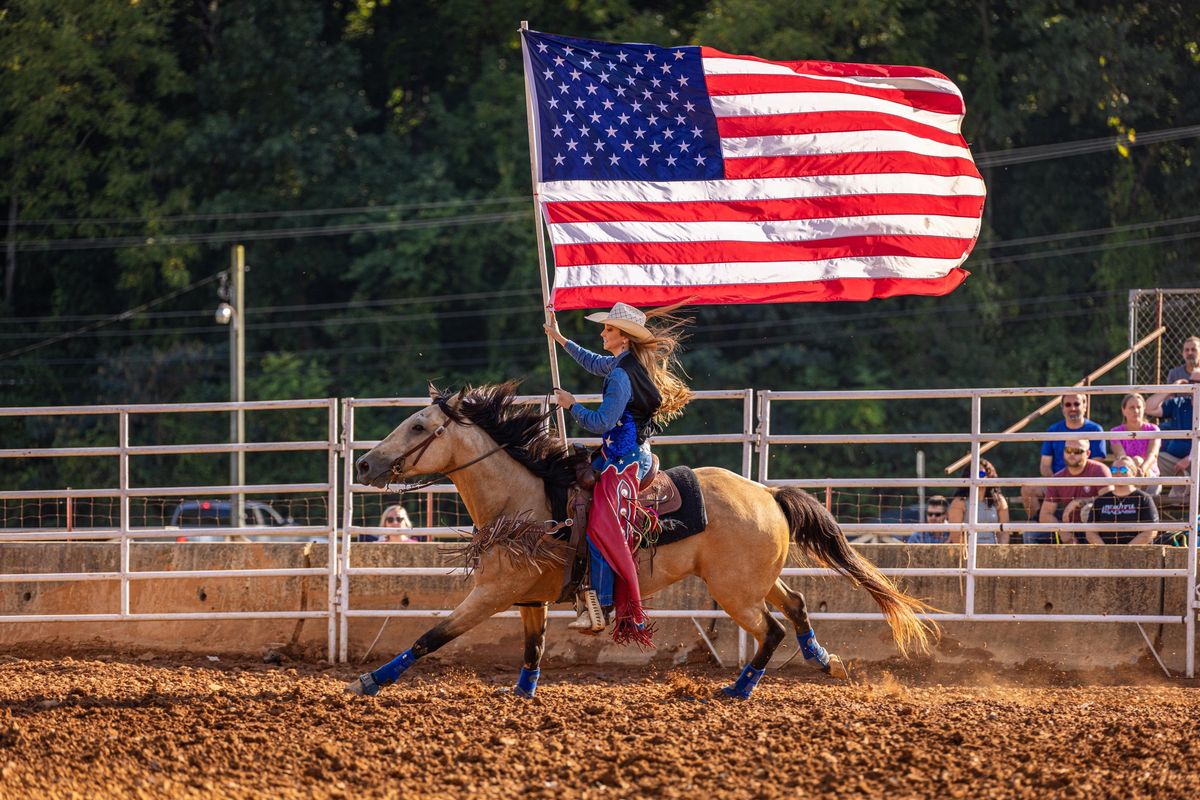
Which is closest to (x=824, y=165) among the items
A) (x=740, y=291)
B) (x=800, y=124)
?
(x=800, y=124)

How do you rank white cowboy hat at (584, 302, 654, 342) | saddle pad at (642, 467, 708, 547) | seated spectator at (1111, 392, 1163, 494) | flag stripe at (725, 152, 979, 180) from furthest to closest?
seated spectator at (1111, 392, 1163, 494) < flag stripe at (725, 152, 979, 180) < saddle pad at (642, 467, 708, 547) < white cowboy hat at (584, 302, 654, 342)

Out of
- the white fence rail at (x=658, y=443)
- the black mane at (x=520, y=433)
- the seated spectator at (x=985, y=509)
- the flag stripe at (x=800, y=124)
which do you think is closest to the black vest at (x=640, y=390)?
the black mane at (x=520, y=433)

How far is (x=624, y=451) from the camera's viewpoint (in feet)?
26.5

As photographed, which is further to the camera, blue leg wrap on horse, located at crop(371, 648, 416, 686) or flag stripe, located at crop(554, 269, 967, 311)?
flag stripe, located at crop(554, 269, 967, 311)

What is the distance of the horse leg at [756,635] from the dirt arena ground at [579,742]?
177 millimetres

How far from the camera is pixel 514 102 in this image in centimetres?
3092

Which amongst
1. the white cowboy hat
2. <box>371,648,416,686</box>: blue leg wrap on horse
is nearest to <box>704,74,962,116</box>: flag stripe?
the white cowboy hat

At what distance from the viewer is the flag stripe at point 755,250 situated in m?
8.59

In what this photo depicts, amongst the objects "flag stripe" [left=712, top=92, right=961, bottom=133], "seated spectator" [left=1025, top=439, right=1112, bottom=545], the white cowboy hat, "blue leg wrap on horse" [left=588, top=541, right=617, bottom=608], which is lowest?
"blue leg wrap on horse" [left=588, top=541, right=617, bottom=608]

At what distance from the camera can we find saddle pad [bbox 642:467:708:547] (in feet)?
26.9

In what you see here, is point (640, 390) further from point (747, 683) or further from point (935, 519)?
point (935, 519)

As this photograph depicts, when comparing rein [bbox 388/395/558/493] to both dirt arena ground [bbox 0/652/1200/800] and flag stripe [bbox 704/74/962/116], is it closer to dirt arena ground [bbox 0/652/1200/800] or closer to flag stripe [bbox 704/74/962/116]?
dirt arena ground [bbox 0/652/1200/800]

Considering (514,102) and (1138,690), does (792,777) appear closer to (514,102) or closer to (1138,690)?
(1138,690)

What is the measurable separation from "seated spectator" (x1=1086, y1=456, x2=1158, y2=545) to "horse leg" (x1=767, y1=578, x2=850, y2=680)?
9.57 ft
